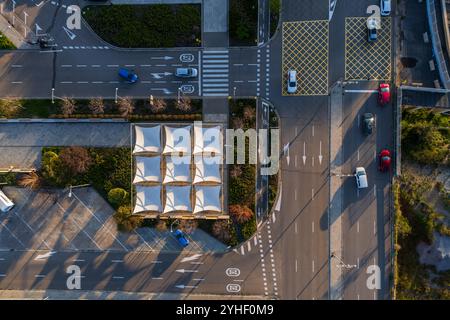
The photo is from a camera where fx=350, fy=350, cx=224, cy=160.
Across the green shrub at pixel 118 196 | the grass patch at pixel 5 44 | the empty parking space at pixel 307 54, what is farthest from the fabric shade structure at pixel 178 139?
the grass patch at pixel 5 44

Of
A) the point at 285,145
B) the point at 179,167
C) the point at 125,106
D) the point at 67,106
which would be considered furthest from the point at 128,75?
the point at 285,145

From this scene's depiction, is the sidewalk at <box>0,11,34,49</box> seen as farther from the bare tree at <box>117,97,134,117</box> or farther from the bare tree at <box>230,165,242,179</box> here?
the bare tree at <box>230,165,242,179</box>

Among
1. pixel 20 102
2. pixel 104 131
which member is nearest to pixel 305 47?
pixel 104 131

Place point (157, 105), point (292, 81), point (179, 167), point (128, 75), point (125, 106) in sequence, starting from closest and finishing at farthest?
point (179, 167)
point (292, 81)
point (125, 106)
point (157, 105)
point (128, 75)

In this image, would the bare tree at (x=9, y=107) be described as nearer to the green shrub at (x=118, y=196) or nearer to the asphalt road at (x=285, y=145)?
the asphalt road at (x=285, y=145)

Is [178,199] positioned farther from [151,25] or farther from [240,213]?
[151,25]

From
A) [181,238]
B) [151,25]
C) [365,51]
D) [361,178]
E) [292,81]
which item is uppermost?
[151,25]
